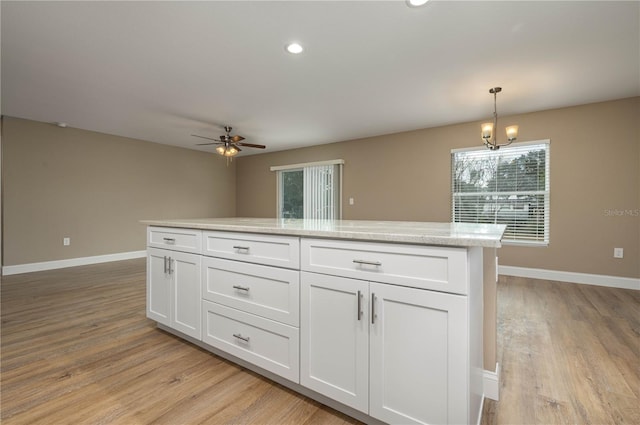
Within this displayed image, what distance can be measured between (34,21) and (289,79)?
2009mm

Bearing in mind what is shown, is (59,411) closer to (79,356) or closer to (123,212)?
(79,356)

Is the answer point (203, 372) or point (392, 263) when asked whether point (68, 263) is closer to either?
point (203, 372)

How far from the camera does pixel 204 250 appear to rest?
200 cm

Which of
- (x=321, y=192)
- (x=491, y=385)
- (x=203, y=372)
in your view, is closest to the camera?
(x=491, y=385)

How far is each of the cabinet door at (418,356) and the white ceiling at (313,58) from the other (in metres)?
1.93

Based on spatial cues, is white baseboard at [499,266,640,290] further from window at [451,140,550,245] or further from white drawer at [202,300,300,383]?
white drawer at [202,300,300,383]

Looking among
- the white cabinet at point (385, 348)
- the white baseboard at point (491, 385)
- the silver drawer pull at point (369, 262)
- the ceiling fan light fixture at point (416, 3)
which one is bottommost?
the white baseboard at point (491, 385)

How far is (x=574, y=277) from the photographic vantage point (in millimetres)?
4012

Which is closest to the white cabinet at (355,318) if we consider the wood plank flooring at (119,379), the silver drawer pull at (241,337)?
the silver drawer pull at (241,337)

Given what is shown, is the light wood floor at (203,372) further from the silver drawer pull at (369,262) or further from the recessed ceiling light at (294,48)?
the recessed ceiling light at (294,48)

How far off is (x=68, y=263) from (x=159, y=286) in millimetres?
4013

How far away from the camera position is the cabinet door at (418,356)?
3.66 feet

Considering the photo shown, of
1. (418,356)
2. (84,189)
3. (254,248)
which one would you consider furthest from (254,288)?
(84,189)

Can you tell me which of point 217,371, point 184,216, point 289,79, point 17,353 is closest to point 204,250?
point 217,371
